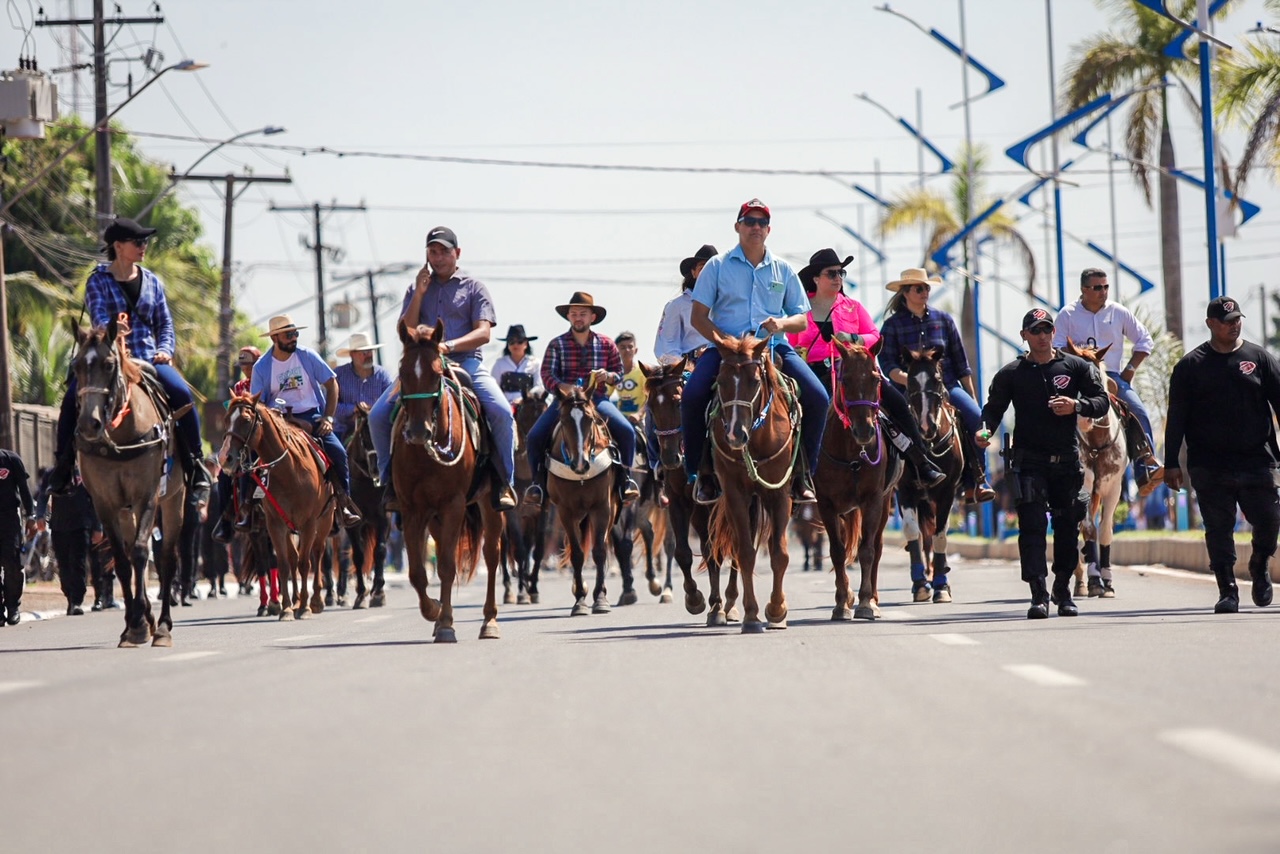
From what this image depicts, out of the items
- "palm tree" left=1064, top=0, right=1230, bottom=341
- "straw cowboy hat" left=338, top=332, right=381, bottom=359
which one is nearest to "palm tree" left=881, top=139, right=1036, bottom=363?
"palm tree" left=1064, top=0, right=1230, bottom=341

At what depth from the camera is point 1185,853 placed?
504cm

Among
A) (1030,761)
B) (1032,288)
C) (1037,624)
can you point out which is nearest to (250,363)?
(1037,624)

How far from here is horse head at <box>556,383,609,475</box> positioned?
19234 mm

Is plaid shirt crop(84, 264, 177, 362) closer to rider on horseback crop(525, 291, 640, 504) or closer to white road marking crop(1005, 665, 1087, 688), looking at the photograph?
rider on horseback crop(525, 291, 640, 504)

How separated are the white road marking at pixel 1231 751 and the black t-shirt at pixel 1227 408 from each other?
866cm

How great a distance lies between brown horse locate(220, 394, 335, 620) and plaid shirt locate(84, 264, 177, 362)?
4.52 m

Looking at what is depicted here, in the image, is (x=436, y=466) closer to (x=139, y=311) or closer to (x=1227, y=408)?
(x=139, y=311)

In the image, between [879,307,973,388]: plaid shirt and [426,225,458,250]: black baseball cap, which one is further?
[879,307,973,388]: plaid shirt

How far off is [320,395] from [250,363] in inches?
213

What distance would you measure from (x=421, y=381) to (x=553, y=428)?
5.85 m

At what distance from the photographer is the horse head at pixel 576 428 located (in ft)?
63.1

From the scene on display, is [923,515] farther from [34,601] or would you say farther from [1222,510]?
[34,601]

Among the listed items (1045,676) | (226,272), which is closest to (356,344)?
(1045,676)

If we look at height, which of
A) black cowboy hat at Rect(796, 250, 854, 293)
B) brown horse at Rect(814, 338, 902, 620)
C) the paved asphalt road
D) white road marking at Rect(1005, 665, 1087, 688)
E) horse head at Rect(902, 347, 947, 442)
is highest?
black cowboy hat at Rect(796, 250, 854, 293)
